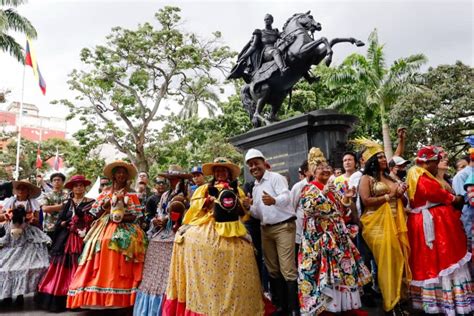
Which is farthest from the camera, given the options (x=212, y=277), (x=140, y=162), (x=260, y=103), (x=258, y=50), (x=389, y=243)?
(x=140, y=162)

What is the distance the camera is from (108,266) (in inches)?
197

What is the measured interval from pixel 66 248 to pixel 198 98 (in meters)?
18.8

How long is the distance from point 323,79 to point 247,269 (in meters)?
21.5

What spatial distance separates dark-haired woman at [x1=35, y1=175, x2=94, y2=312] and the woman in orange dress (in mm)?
593

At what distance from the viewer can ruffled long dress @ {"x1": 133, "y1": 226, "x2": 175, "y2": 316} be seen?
4730mm

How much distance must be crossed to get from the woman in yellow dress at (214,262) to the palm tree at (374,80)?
19.9 m

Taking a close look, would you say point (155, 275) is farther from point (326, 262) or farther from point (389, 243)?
point (389, 243)

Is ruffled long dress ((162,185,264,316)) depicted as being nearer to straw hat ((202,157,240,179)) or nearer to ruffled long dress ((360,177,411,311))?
straw hat ((202,157,240,179))

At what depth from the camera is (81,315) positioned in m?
5.29

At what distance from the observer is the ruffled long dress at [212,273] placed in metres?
4.08

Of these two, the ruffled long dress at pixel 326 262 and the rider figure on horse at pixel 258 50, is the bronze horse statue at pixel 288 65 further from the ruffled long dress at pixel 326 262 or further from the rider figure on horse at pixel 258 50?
the ruffled long dress at pixel 326 262

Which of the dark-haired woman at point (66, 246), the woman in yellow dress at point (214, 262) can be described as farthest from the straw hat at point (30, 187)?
the woman in yellow dress at point (214, 262)

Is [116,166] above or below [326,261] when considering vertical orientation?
above

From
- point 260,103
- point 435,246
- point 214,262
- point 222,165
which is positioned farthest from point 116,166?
point 260,103
